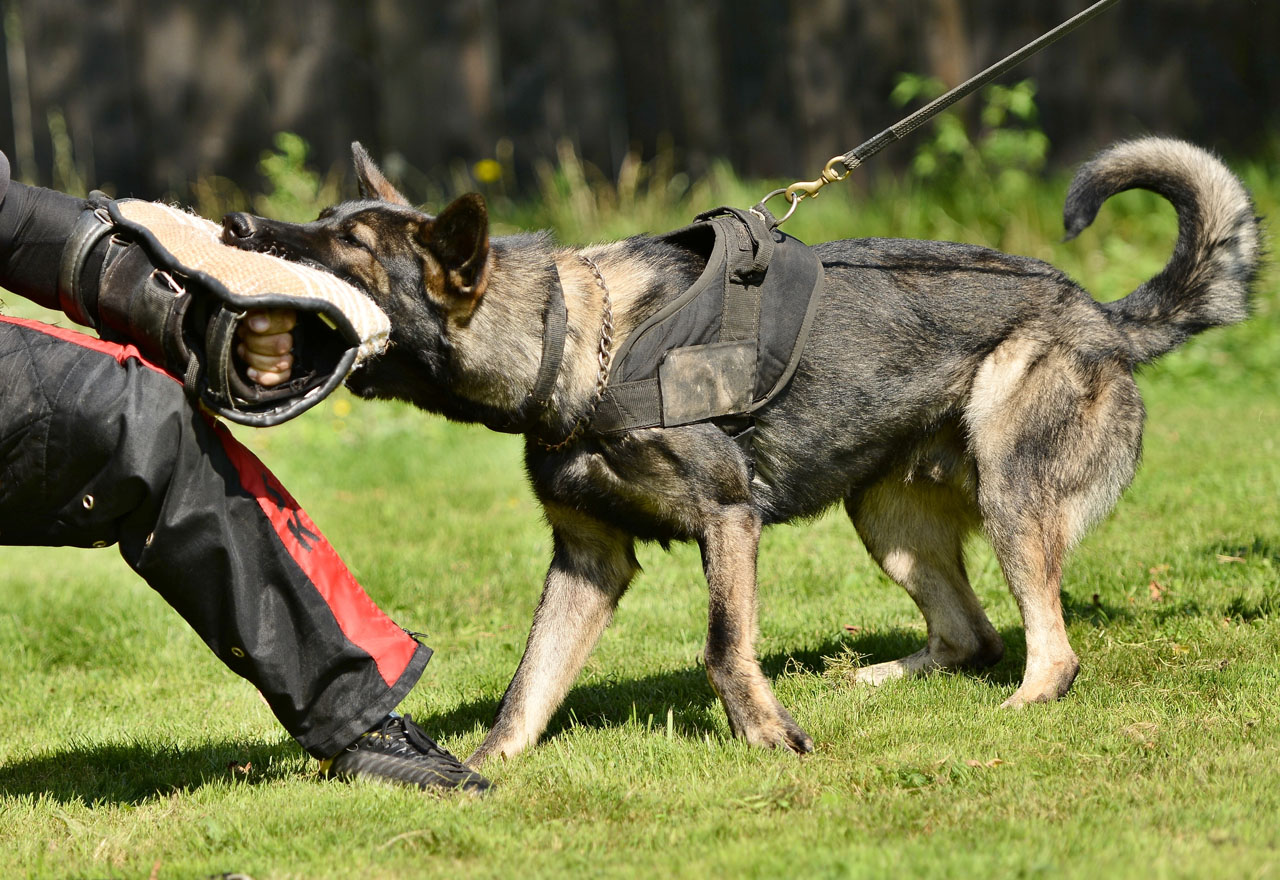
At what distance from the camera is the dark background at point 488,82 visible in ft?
33.6

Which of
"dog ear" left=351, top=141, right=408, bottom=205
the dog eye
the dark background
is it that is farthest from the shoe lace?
the dark background

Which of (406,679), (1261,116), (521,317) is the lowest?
(406,679)

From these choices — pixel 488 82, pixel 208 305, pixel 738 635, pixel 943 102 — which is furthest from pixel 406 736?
pixel 488 82

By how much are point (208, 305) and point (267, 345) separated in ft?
0.55

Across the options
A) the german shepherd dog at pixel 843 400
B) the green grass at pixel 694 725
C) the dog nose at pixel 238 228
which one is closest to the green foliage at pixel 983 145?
the green grass at pixel 694 725

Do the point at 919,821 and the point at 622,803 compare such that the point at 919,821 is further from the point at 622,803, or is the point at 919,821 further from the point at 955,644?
the point at 955,644

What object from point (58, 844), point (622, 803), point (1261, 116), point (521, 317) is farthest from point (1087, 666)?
point (1261, 116)

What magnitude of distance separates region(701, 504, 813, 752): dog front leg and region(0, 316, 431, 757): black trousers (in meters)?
0.87

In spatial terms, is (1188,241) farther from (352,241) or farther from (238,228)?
(238,228)

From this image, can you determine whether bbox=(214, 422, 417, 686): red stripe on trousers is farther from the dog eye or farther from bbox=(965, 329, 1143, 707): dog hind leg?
bbox=(965, 329, 1143, 707): dog hind leg

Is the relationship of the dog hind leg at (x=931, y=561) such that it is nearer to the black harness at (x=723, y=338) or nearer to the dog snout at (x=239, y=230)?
the black harness at (x=723, y=338)

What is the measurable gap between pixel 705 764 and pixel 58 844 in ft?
5.30

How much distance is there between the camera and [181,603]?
305cm

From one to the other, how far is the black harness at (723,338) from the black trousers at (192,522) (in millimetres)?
906
